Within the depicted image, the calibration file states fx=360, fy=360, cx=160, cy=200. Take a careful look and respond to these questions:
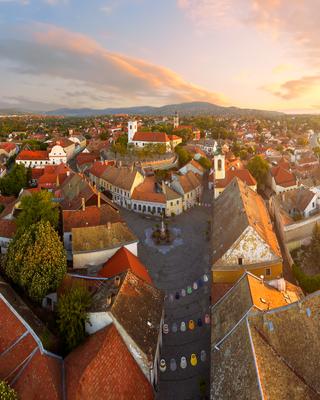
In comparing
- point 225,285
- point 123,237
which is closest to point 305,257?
point 225,285

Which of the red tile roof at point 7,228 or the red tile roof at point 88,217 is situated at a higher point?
the red tile roof at point 88,217

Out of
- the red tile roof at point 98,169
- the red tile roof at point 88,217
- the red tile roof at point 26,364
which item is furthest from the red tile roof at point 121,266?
the red tile roof at point 98,169

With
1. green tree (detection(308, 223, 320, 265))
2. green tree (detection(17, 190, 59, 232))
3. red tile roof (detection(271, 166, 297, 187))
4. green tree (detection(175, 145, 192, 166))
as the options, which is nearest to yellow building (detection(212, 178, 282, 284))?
green tree (detection(308, 223, 320, 265))

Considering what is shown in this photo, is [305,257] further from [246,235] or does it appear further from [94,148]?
[94,148]

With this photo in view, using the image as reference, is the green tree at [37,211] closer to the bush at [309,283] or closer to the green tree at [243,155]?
the bush at [309,283]

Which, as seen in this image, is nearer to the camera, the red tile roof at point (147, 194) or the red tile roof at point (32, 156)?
the red tile roof at point (147, 194)

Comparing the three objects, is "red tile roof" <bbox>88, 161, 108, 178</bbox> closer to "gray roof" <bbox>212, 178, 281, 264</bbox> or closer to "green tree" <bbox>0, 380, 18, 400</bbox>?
"gray roof" <bbox>212, 178, 281, 264</bbox>
